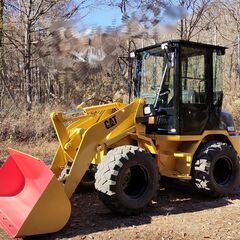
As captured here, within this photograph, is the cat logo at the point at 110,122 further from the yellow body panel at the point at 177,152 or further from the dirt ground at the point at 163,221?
the dirt ground at the point at 163,221

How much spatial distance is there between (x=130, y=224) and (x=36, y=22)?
11.1 metres

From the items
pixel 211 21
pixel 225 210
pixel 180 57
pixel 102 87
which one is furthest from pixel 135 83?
pixel 102 87

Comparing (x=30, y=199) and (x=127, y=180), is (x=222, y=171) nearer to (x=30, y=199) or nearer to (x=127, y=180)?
(x=127, y=180)

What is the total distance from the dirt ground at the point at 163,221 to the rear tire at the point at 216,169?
19 centimetres

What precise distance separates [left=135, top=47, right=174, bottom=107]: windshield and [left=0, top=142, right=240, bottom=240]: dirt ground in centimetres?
158

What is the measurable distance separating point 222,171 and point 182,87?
5.45 ft

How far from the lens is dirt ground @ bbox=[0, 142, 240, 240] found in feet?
16.6

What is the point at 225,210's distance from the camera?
6.15m

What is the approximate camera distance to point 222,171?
23.4 ft

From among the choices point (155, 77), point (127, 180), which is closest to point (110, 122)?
point (127, 180)

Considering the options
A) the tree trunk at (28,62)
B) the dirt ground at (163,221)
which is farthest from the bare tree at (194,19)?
the dirt ground at (163,221)

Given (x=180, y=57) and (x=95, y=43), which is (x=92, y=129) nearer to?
(x=180, y=57)

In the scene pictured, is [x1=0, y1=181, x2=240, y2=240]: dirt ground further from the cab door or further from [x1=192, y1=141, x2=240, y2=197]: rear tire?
the cab door

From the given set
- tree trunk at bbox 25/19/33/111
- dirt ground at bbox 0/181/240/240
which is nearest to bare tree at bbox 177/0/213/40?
tree trunk at bbox 25/19/33/111
